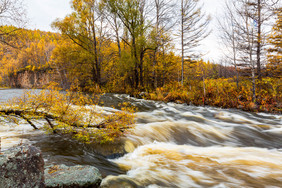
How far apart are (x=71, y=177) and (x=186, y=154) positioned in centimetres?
346

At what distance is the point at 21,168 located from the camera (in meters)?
1.94

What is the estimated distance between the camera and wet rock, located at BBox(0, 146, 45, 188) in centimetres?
187

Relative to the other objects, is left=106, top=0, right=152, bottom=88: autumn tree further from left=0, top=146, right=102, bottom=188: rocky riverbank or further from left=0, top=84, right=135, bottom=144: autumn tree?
left=0, top=146, right=102, bottom=188: rocky riverbank

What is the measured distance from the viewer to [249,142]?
5953 mm

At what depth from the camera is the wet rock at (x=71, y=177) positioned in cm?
258

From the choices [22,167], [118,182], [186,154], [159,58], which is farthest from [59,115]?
[159,58]

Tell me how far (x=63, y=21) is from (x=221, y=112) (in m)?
19.8

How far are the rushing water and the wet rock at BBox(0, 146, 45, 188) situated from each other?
640mm

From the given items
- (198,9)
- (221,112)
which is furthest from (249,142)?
(198,9)

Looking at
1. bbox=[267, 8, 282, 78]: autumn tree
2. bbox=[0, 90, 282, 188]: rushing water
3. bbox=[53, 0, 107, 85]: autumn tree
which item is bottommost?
bbox=[0, 90, 282, 188]: rushing water

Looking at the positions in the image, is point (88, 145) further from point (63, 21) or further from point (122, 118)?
point (63, 21)

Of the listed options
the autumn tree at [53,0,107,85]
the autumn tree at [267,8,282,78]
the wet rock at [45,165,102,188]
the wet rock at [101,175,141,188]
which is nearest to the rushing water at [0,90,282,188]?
the wet rock at [101,175,141,188]

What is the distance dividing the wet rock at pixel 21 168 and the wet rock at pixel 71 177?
1.76 feet

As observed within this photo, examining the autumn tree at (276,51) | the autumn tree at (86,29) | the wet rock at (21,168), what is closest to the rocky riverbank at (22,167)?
the wet rock at (21,168)
